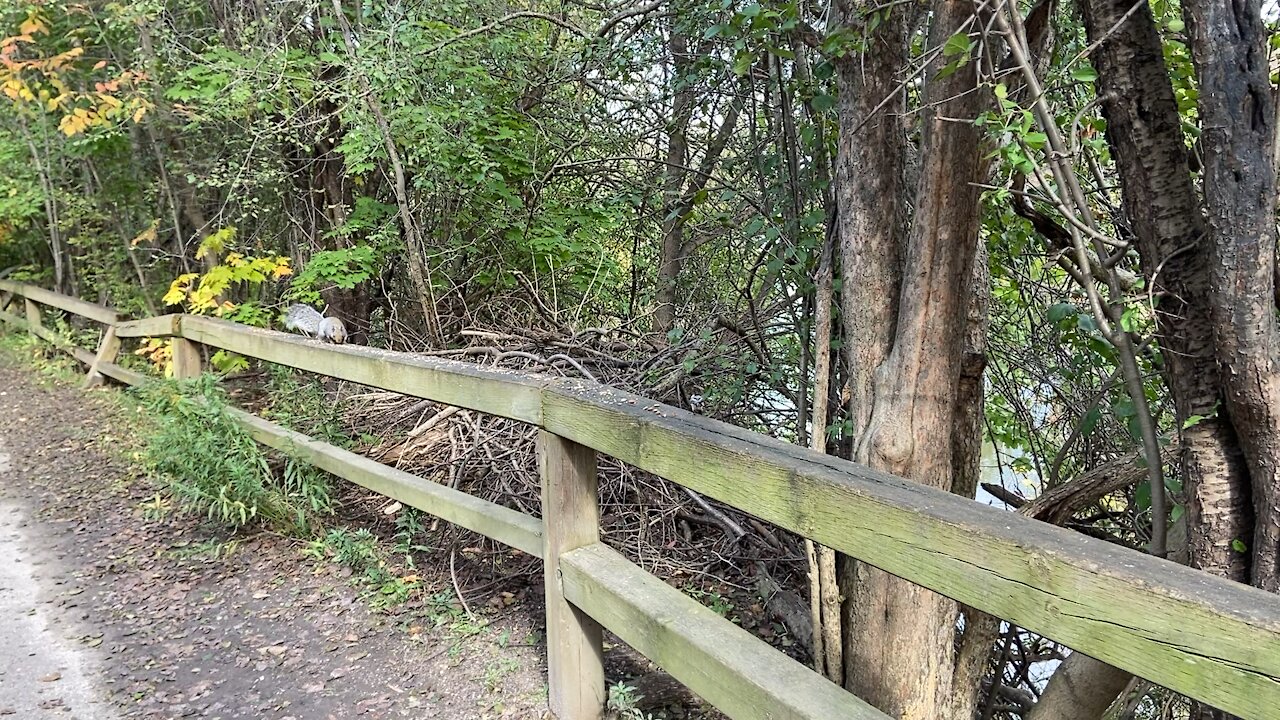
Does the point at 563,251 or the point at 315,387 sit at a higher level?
the point at 563,251

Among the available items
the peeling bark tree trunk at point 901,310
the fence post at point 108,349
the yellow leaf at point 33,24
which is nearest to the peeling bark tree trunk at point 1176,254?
the peeling bark tree trunk at point 901,310

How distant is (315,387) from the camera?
513 cm

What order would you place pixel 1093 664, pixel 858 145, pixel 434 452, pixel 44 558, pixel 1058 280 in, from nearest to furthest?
pixel 1093 664 → pixel 858 145 → pixel 1058 280 → pixel 44 558 → pixel 434 452

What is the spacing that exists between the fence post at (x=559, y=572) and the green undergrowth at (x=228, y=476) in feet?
6.17

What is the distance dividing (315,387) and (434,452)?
1.18 meters

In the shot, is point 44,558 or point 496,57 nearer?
point 44,558

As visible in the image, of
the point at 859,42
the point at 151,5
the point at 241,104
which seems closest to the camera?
the point at 859,42

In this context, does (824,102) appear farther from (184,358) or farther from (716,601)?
(184,358)

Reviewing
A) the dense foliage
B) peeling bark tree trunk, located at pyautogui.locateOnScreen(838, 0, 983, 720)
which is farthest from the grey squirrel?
peeling bark tree trunk, located at pyautogui.locateOnScreen(838, 0, 983, 720)

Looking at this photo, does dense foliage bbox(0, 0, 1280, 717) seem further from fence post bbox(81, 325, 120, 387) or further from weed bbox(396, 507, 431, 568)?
fence post bbox(81, 325, 120, 387)

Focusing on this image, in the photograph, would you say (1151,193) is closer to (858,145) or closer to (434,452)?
(858,145)

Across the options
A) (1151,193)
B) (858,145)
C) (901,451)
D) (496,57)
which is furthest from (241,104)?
(1151,193)

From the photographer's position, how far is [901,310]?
2.34m

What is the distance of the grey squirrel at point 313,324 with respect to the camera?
4.69 m
